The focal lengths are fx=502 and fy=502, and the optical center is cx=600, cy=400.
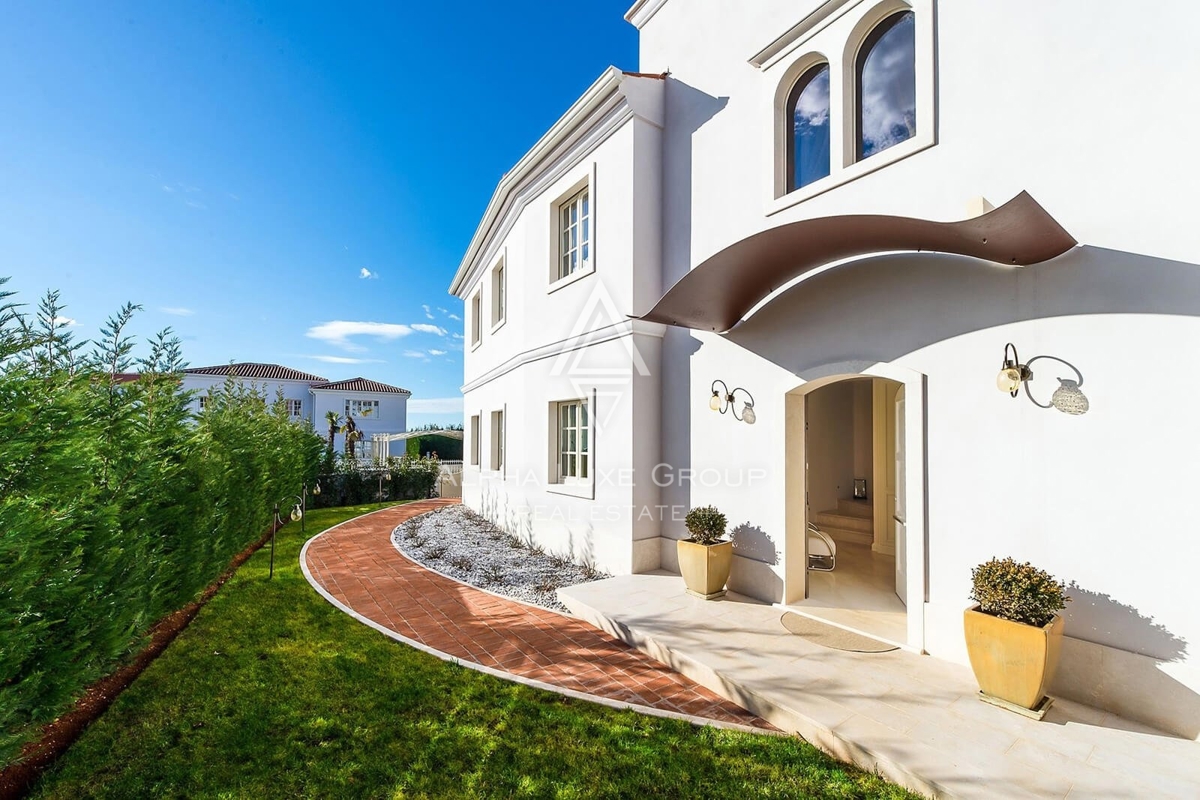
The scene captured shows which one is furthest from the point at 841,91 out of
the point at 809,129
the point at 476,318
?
the point at 476,318

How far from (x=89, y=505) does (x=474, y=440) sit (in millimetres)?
13049

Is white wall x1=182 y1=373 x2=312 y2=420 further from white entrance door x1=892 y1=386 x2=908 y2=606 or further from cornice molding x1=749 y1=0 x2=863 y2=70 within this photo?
white entrance door x1=892 y1=386 x2=908 y2=606

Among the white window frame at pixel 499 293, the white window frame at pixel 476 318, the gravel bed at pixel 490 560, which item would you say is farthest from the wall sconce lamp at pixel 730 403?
the white window frame at pixel 476 318

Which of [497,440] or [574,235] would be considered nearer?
[574,235]

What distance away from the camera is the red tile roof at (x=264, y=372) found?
4428 cm

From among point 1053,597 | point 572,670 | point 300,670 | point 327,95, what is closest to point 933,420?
point 1053,597

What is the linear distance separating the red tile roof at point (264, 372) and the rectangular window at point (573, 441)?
43.6 meters

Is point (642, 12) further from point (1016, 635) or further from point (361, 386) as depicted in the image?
point (361, 386)

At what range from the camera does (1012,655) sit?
4.12 meters

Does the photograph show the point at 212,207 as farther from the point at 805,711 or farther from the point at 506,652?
the point at 805,711

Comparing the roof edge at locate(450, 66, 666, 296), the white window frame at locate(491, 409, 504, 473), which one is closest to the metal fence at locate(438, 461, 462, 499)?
the white window frame at locate(491, 409, 504, 473)

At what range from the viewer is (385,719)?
442cm

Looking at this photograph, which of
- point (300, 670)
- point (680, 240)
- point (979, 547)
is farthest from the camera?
point (680, 240)

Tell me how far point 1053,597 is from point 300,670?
7128 millimetres
